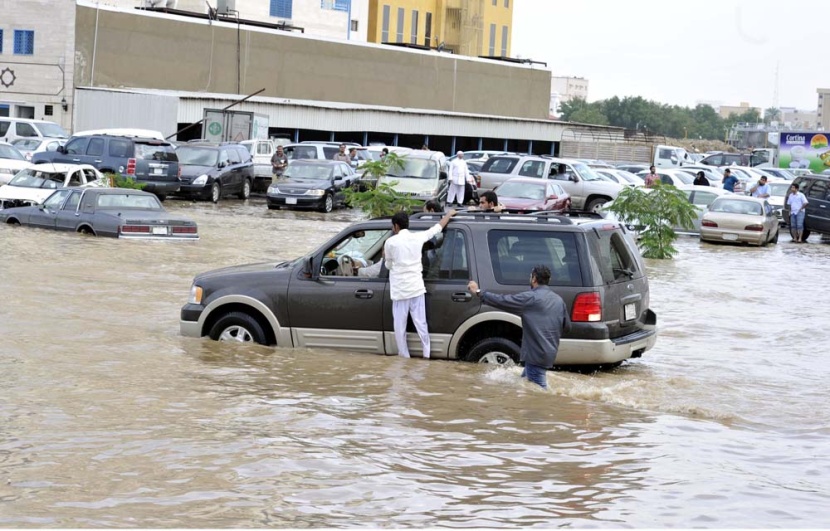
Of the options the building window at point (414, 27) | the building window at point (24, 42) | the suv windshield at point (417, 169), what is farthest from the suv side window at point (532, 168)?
the building window at point (414, 27)

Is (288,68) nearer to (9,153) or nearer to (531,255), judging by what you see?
(9,153)

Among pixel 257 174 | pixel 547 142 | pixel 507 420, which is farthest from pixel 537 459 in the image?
pixel 547 142

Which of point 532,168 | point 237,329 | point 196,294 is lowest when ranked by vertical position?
point 237,329

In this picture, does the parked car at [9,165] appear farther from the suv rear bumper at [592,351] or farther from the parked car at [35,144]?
the suv rear bumper at [592,351]

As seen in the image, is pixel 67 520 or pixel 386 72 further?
pixel 386 72

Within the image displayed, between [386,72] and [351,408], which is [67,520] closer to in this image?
[351,408]

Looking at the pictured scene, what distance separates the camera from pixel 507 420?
10.9 m

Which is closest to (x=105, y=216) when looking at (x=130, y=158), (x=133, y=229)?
(x=133, y=229)

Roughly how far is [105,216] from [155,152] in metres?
10.3

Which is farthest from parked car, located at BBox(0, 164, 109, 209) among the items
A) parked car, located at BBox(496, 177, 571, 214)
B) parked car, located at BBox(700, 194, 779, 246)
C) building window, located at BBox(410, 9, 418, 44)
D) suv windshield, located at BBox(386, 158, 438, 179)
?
building window, located at BBox(410, 9, 418, 44)

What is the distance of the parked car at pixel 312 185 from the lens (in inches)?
1414

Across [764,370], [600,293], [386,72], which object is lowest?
[764,370]

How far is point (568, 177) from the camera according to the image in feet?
128

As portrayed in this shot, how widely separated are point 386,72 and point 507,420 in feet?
201
